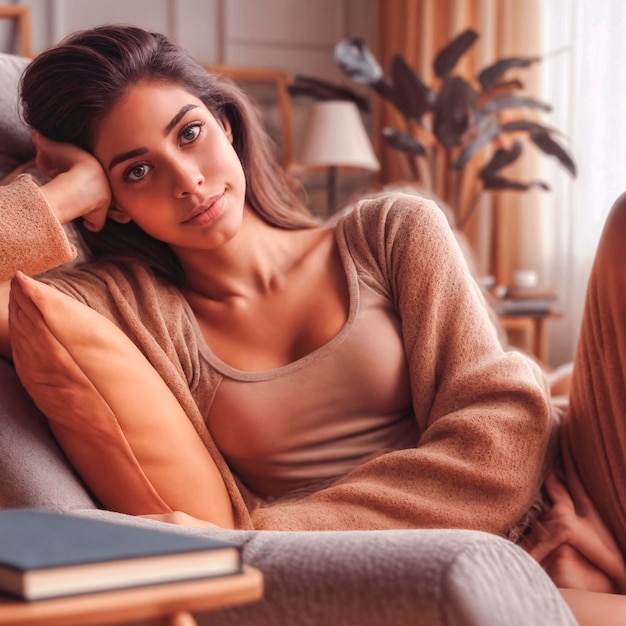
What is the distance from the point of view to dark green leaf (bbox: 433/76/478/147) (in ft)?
11.6

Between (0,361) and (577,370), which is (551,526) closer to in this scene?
(577,370)

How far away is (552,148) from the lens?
11.4 feet

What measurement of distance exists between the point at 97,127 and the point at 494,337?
67cm

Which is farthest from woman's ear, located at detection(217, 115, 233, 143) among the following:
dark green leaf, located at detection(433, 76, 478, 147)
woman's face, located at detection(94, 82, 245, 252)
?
dark green leaf, located at detection(433, 76, 478, 147)

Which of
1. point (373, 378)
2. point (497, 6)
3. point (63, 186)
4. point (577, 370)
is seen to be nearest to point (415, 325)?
point (373, 378)

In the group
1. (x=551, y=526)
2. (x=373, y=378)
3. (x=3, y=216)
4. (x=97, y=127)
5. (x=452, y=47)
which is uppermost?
(x=452, y=47)

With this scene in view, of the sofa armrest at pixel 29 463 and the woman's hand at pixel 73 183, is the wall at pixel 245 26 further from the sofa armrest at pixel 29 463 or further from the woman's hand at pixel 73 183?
the sofa armrest at pixel 29 463

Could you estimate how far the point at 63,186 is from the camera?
1.39 metres

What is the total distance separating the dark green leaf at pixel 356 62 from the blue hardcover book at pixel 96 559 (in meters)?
3.26

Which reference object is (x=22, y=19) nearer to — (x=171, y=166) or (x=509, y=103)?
(x=509, y=103)

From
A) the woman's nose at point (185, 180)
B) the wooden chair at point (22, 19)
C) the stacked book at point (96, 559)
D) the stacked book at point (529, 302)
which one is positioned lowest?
the stacked book at point (529, 302)

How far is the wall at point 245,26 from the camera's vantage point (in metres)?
4.07

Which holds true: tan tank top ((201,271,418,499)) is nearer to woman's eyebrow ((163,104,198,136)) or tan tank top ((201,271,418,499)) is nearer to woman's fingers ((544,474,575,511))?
woman's fingers ((544,474,575,511))

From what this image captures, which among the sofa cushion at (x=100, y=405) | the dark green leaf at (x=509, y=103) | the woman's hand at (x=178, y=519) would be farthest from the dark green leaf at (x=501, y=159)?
the woman's hand at (x=178, y=519)
